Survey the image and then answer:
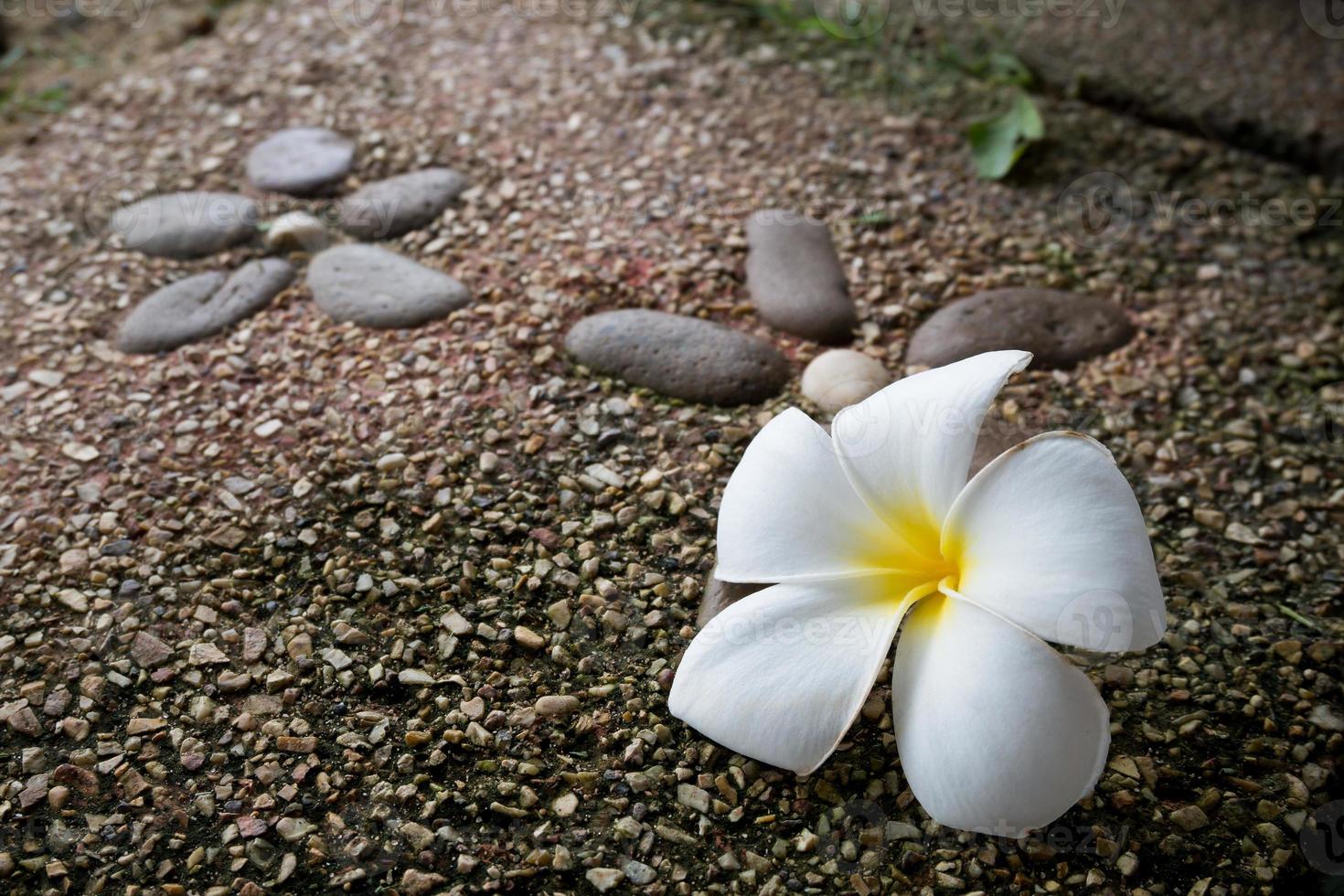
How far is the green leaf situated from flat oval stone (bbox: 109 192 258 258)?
1.47 meters

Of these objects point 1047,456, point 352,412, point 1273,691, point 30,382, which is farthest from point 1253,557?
point 30,382

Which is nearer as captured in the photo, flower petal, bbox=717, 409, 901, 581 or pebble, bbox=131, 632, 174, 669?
flower petal, bbox=717, 409, 901, 581

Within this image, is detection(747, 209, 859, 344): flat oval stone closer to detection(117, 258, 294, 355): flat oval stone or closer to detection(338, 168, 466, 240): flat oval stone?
detection(338, 168, 466, 240): flat oval stone

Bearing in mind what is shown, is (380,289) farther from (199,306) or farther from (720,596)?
(720,596)

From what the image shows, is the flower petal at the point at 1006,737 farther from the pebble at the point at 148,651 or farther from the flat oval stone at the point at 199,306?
the flat oval stone at the point at 199,306

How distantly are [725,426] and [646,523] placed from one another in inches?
8.8

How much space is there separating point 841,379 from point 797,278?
0.29 metres

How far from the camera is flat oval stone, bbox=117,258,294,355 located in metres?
1.94

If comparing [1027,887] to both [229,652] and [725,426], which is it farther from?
[229,652]

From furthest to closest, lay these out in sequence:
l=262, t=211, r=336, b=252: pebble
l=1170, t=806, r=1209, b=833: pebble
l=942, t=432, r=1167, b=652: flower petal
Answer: l=262, t=211, r=336, b=252: pebble < l=1170, t=806, r=1209, b=833: pebble < l=942, t=432, r=1167, b=652: flower petal

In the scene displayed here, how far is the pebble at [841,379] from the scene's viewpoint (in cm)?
174

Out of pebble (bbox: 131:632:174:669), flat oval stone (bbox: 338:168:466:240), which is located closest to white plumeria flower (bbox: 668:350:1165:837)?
pebble (bbox: 131:632:174:669)

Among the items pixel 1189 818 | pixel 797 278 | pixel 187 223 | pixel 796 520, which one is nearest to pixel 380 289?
pixel 187 223

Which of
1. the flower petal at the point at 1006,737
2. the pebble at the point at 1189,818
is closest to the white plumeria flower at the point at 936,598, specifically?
the flower petal at the point at 1006,737
